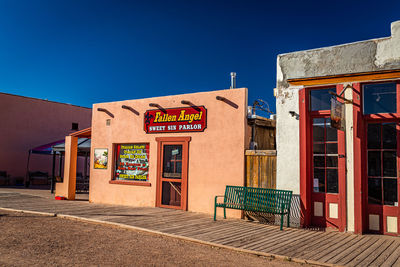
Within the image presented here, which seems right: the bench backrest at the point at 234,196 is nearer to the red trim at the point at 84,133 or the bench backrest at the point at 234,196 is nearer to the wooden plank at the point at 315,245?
the wooden plank at the point at 315,245

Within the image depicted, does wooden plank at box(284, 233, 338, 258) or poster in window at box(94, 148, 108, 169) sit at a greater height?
poster in window at box(94, 148, 108, 169)

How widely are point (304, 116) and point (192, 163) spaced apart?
12.6 ft

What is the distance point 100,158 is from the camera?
1328 cm

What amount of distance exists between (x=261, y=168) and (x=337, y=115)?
2.74 meters

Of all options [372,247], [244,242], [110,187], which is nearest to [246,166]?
[244,242]

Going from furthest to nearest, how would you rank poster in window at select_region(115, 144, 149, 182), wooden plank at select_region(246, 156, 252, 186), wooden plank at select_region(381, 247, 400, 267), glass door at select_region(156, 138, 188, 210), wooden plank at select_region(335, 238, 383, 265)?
poster in window at select_region(115, 144, 149, 182), glass door at select_region(156, 138, 188, 210), wooden plank at select_region(246, 156, 252, 186), wooden plank at select_region(335, 238, 383, 265), wooden plank at select_region(381, 247, 400, 267)

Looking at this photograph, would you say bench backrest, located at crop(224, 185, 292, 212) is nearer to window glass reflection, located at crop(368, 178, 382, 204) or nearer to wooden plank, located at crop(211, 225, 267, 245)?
wooden plank, located at crop(211, 225, 267, 245)

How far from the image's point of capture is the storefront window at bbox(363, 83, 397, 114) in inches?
305

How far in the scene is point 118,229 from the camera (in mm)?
8086

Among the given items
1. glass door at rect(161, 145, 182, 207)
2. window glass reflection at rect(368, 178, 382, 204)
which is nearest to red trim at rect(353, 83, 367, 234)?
window glass reflection at rect(368, 178, 382, 204)

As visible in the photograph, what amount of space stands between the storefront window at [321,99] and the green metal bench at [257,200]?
7.33 ft

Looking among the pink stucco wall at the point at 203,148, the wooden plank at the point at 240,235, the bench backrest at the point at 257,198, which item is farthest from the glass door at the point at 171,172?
the wooden plank at the point at 240,235

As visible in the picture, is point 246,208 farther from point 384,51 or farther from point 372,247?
point 384,51

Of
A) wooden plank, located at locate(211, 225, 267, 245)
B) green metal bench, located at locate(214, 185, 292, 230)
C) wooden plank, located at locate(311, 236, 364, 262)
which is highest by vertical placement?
green metal bench, located at locate(214, 185, 292, 230)
